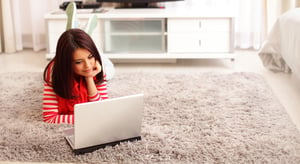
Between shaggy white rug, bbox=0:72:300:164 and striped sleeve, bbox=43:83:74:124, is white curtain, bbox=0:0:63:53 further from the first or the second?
striped sleeve, bbox=43:83:74:124

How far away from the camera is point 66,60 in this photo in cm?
209

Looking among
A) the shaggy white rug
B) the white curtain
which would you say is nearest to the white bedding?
the shaggy white rug

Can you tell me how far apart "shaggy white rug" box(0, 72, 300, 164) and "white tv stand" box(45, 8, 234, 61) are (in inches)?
22.6

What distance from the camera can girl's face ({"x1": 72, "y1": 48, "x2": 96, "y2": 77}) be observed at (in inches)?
82.1

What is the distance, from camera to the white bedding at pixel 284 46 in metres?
2.97

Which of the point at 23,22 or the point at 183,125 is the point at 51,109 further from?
the point at 23,22

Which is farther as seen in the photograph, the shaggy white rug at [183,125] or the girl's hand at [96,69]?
the girl's hand at [96,69]

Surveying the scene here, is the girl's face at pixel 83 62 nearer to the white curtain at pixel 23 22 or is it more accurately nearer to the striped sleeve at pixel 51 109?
the striped sleeve at pixel 51 109

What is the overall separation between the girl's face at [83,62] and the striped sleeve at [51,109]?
0.18 metres

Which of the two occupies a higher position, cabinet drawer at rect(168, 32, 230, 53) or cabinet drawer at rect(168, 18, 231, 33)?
cabinet drawer at rect(168, 18, 231, 33)

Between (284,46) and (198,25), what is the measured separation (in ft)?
2.49

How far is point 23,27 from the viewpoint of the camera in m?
4.61

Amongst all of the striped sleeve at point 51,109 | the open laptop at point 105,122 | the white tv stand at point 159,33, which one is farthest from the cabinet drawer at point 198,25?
the open laptop at point 105,122

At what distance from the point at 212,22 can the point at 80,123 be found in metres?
2.16
